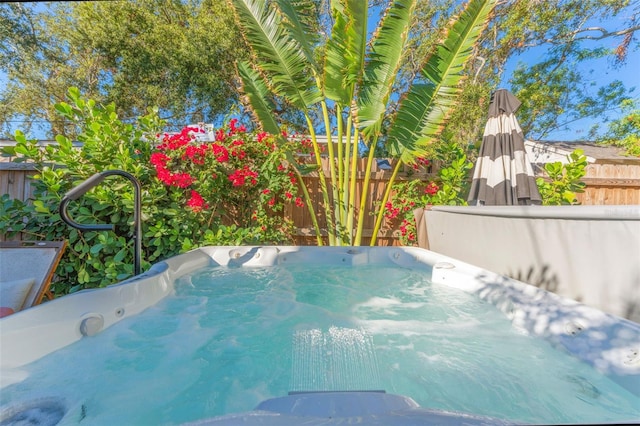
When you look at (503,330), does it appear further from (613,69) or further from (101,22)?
(613,69)

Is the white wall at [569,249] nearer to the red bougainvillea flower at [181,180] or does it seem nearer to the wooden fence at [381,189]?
the wooden fence at [381,189]

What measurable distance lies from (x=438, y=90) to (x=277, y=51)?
184 cm

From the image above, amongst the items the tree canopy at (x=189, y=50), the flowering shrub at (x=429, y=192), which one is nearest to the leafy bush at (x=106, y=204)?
the flowering shrub at (x=429, y=192)

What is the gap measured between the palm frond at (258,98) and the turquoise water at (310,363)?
2203 mm

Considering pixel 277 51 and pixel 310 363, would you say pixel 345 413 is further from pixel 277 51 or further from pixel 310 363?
pixel 277 51

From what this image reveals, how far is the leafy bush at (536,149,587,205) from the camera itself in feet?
12.0

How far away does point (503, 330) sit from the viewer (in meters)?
1.53

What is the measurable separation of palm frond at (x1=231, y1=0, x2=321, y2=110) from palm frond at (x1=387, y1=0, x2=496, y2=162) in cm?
110

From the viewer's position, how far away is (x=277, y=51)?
123 inches

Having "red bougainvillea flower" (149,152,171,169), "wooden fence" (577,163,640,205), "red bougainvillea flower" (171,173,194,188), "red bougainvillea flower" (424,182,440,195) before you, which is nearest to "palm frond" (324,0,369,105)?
"red bougainvillea flower" (424,182,440,195)

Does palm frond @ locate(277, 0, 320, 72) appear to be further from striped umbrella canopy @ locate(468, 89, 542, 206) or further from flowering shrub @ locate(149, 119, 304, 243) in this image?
striped umbrella canopy @ locate(468, 89, 542, 206)

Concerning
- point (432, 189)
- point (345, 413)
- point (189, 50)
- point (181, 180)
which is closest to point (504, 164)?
Answer: point (432, 189)

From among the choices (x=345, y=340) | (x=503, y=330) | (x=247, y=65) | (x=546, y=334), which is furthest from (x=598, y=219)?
(x=247, y=65)

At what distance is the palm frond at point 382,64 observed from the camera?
2775 mm
